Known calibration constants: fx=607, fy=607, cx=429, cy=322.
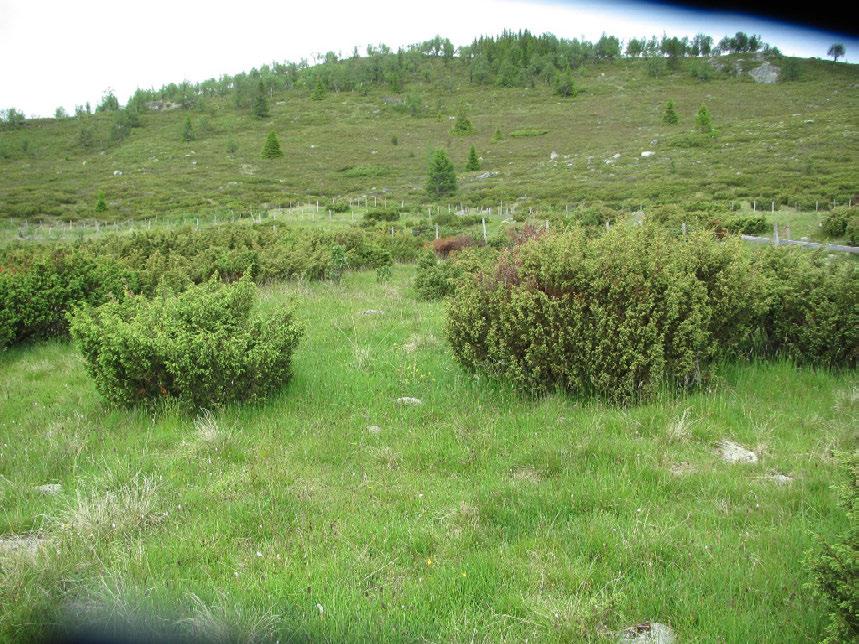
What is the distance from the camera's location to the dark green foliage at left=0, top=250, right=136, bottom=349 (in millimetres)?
9773

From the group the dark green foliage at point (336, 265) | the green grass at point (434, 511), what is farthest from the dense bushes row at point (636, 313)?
the dark green foliage at point (336, 265)

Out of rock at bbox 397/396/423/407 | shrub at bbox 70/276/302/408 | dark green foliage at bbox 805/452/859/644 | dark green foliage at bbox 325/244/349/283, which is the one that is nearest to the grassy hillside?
dark green foliage at bbox 325/244/349/283

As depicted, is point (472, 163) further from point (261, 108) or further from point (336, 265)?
point (261, 108)

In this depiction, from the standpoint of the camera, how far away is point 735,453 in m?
4.80

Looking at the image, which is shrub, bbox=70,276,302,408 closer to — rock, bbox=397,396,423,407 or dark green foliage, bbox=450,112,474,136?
rock, bbox=397,396,423,407

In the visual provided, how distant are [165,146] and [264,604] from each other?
9468 cm

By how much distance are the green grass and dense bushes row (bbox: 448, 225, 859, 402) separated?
1.21 feet

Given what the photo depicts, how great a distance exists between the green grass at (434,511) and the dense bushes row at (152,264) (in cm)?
370

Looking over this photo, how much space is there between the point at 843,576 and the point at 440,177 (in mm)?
49603

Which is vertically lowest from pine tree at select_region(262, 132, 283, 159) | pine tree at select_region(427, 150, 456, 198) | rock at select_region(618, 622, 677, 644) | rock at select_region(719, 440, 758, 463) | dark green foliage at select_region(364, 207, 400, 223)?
rock at select_region(719, 440, 758, 463)

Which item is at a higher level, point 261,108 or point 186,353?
point 261,108

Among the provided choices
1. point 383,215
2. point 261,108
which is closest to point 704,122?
point 383,215

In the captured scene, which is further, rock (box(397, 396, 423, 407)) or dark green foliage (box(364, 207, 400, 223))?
dark green foliage (box(364, 207, 400, 223))

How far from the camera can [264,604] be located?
119 inches
